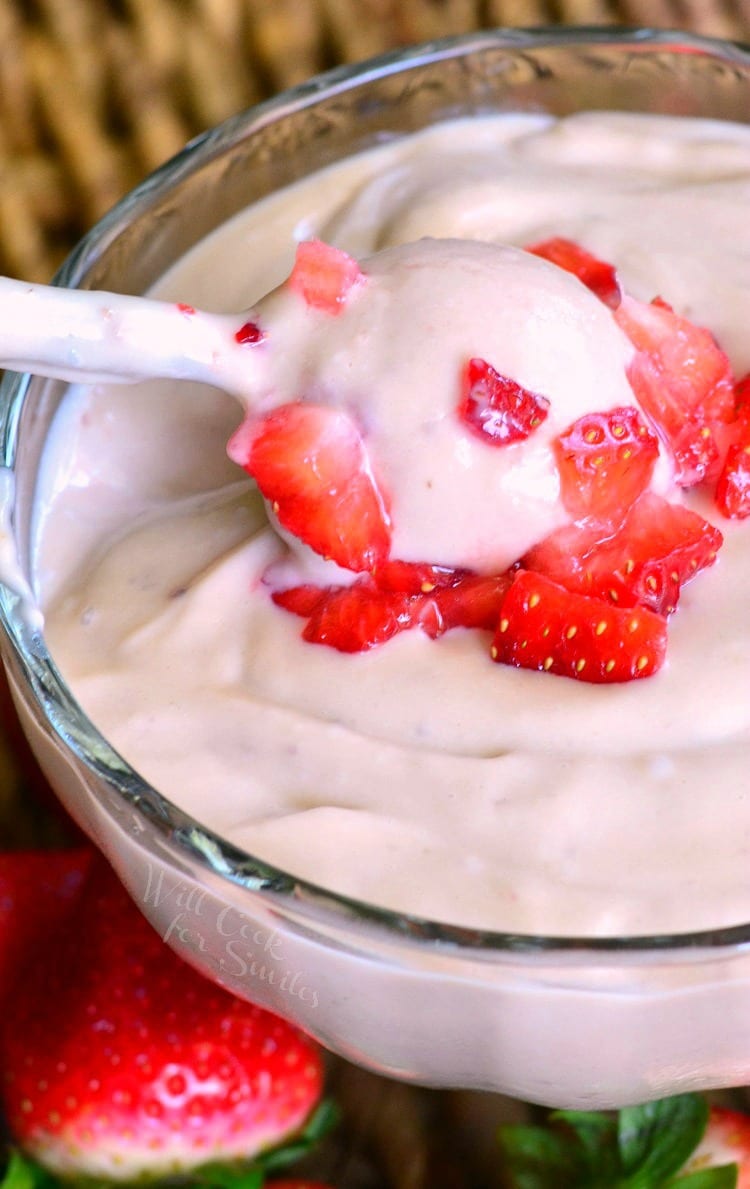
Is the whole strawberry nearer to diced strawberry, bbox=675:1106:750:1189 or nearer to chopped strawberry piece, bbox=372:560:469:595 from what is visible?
diced strawberry, bbox=675:1106:750:1189

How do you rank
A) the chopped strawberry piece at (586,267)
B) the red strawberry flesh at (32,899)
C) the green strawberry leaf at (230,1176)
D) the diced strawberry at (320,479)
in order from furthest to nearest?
the red strawberry flesh at (32,899), the green strawberry leaf at (230,1176), the chopped strawberry piece at (586,267), the diced strawberry at (320,479)

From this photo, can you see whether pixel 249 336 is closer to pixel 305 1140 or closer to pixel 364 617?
pixel 364 617

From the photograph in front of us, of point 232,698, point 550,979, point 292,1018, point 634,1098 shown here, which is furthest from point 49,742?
point 634,1098

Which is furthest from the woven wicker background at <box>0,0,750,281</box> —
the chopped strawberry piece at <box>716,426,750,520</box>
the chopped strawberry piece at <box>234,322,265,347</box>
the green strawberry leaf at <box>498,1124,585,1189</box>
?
the green strawberry leaf at <box>498,1124,585,1189</box>

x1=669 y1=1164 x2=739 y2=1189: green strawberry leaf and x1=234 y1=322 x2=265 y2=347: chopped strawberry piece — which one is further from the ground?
x1=234 y1=322 x2=265 y2=347: chopped strawberry piece

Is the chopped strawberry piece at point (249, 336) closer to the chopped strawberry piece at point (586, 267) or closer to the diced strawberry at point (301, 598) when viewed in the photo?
the diced strawberry at point (301, 598)

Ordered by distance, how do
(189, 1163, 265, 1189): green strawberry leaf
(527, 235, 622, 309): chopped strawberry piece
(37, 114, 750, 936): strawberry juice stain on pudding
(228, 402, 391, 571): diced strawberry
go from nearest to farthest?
(37, 114, 750, 936): strawberry juice stain on pudding → (228, 402, 391, 571): diced strawberry → (527, 235, 622, 309): chopped strawberry piece → (189, 1163, 265, 1189): green strawberry leaf

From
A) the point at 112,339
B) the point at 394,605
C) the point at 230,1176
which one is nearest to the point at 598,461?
the point at 394,605

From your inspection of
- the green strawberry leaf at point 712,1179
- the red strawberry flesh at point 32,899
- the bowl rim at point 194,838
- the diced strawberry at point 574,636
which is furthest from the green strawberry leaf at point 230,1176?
the diced strawberry at point 574,636

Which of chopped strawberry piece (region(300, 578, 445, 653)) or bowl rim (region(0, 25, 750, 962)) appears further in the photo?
chopped strawberry piece (region(300, 578, 445, 653))
